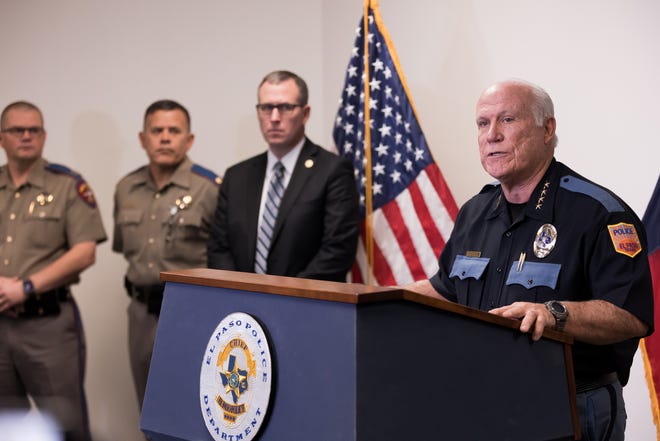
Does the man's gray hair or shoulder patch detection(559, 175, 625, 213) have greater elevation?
the man's gray hair

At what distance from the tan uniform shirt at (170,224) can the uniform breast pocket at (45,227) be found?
0.29 m

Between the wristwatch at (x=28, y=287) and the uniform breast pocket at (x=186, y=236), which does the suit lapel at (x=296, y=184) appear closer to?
the uniform breast pocket at (x=186, y=236)

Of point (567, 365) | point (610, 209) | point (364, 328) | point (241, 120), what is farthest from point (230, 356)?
point (241, 120)

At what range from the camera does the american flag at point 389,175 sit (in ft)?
11.2

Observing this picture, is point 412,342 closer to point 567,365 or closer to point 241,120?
point 567,365

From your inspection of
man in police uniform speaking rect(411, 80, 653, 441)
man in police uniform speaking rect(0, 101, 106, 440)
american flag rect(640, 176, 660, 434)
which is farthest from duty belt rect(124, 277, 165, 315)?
american flag rect(640, 176, 660, 434)

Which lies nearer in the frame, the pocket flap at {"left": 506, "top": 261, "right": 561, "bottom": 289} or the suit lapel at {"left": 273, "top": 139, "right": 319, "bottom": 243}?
the pocket flap at {"left": 506, "top": 261, "right": 561, "bottom": 289}

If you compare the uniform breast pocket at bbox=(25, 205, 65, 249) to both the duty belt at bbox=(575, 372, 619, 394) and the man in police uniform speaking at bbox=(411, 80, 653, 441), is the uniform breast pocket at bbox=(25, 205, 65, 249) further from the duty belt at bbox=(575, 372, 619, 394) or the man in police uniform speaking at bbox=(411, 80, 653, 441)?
the duty belt at bbox=(575, 372, 619, 394)

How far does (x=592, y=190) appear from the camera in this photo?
72.9 inches

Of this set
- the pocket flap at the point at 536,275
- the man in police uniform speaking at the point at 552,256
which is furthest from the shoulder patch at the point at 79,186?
the pocket flap at the point at 536,275

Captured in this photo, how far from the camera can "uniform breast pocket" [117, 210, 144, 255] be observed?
3.88m

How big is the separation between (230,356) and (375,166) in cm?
224

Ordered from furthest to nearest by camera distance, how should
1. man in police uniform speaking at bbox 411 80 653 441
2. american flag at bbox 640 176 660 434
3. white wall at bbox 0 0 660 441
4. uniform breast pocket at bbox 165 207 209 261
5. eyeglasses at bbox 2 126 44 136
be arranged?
white wall at bbox 0 0 660 441 → eyeglasses at bbox 2 126 44 136 → uniform breast pocket at bbox 165 207 209 261 → american flag at bbox 640 176 660 434 → man in police uniform speaking at bbox 411 80 653 441

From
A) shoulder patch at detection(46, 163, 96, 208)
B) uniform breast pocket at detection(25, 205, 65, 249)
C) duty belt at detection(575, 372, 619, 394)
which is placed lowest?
duty belt at detection(575, 372, 619, 394)
